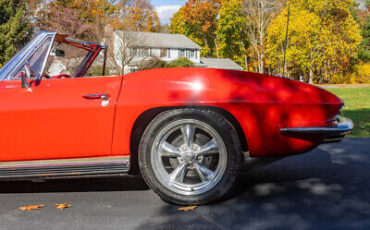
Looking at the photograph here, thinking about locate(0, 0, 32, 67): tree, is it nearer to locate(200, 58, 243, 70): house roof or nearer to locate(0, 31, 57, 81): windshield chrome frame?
locate(200, 58, 243, 70): house roof

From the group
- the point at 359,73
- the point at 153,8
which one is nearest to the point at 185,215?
the point at 359,73

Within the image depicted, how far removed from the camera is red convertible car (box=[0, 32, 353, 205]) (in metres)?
3.08

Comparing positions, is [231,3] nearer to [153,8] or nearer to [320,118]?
[153,8]

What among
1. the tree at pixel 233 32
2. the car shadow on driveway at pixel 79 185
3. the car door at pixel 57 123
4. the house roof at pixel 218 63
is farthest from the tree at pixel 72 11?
the car door at pixel 57 123

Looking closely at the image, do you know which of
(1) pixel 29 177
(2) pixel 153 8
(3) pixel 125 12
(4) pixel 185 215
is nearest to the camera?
(4) pixel 185 215

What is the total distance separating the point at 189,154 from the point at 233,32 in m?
57.8

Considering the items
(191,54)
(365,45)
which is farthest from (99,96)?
(191,54)

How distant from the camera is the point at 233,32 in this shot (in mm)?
58938

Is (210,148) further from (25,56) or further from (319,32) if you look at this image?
(319,32)

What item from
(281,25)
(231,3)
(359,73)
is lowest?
(359,73)

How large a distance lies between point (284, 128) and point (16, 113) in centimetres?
219

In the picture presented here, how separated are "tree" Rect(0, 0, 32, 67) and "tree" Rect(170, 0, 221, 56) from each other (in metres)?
27.3

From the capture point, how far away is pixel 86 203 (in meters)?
3.27

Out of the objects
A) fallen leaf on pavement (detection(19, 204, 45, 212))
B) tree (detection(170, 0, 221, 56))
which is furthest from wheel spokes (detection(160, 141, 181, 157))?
tree (detection(170, 0, 221, 56))
